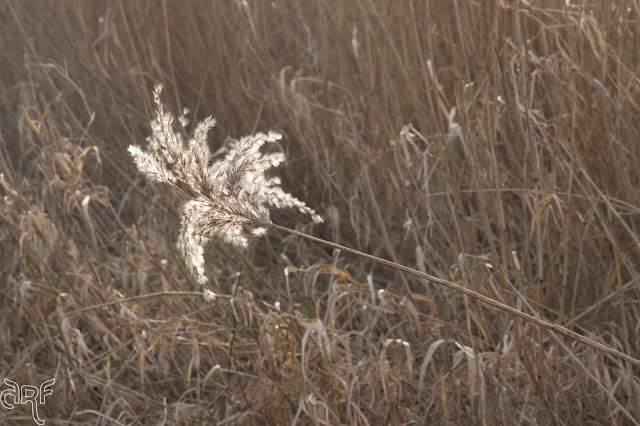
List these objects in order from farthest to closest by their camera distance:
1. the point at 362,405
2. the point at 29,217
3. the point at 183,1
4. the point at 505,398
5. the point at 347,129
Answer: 1. the point at 183,1
2. the point at 347,129
3. the point at 29,217
4. the point at 362,405
5. the point at 505,398

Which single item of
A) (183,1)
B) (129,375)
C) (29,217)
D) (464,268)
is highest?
(183,1)

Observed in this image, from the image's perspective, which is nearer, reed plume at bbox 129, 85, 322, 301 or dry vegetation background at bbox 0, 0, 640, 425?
reed plume at bbox 129, 85, 322, 301

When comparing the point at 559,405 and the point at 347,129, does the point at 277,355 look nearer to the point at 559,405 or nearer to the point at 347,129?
the point at 559,405

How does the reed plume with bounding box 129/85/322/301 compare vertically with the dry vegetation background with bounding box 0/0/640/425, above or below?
above

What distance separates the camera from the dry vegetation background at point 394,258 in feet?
4.72

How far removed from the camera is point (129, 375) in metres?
1.90

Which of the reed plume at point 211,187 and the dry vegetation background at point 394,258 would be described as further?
the dry vegetation background at point 394,258

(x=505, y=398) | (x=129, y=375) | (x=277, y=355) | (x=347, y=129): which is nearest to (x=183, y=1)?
(x=347, y=129)

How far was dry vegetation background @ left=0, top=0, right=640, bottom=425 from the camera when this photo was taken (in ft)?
4.72

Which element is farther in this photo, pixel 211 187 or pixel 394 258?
pixel 394 258

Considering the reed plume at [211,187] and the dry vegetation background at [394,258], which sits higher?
the reed plume at [211,187]

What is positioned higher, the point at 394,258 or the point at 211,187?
the point at 211,187

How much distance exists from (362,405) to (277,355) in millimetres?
192

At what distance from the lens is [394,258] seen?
1.63 m
